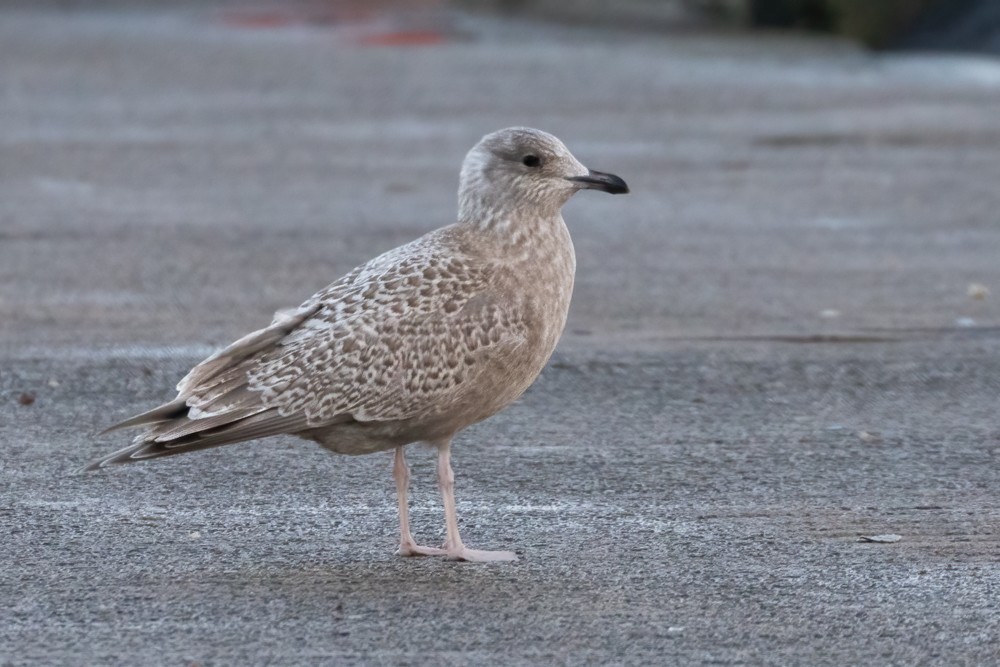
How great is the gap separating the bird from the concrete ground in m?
0.44

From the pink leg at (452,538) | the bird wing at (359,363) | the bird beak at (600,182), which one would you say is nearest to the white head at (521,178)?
the bird beak at (600,182)

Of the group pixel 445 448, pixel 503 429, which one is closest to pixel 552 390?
pixel 503 429

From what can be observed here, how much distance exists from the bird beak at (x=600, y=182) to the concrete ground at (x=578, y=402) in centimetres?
118

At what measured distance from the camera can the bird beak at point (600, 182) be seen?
6234 millimetres

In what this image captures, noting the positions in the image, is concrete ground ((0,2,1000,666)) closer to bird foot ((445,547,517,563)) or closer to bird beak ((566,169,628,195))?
bird foot ((445,547,517,563))

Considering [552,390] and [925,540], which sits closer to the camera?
[925,540]

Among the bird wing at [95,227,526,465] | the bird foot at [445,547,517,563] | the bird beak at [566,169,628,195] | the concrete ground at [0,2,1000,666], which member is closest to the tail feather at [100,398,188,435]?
the bird wing at [95,227,526,465]

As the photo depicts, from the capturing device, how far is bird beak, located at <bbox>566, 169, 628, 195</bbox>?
6234 mm

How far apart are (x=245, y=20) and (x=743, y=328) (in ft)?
82.2

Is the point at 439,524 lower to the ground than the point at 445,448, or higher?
lower

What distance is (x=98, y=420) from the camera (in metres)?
7.97

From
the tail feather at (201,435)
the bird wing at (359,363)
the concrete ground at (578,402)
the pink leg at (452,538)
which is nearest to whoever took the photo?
the concrete ground at (578,402)

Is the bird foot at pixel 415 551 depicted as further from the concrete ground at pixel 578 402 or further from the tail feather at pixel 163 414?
the tail feather at pixel 163 414

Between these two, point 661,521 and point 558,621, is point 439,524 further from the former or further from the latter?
point 558,621
